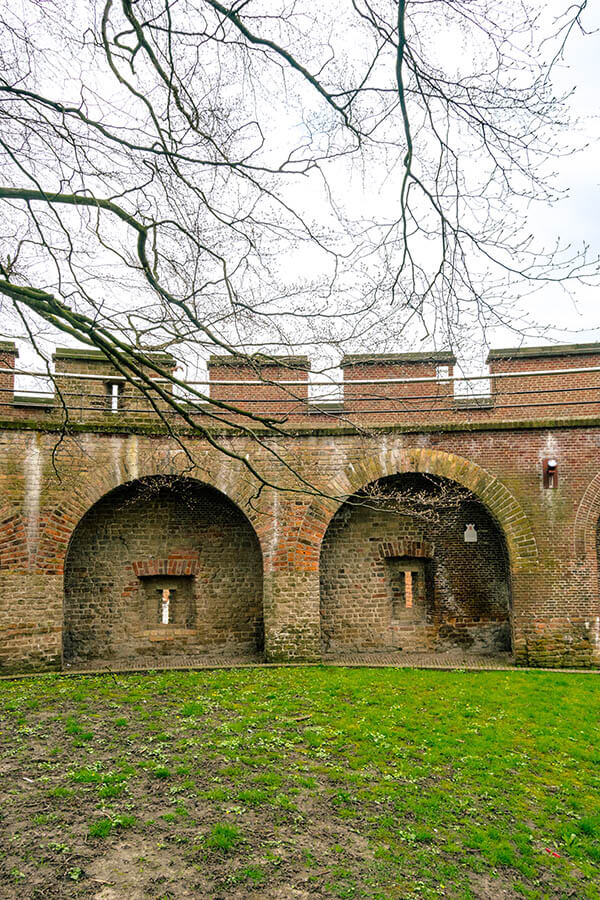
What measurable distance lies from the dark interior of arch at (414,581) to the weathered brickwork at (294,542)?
3 cm

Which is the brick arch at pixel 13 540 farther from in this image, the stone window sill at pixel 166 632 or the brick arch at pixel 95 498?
the stone window sill at pixel 166 632

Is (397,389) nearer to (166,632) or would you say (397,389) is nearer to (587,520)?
(587,520)

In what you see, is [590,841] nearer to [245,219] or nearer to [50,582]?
[245,219]

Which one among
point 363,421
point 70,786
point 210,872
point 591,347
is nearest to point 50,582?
point 70,786

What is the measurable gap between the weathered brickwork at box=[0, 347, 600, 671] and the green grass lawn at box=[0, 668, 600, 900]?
6.12 ft

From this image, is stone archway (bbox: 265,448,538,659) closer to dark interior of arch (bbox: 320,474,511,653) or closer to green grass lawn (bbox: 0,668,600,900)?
dark interior of arch (bbox: 320,474,511,653)

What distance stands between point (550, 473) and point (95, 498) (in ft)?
24.2

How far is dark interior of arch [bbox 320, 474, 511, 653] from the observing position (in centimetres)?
1141

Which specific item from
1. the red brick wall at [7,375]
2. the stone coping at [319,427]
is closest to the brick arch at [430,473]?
the stone coping at [319,427]

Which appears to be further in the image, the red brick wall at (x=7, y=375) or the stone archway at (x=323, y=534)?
the stone archway at (x=323, y=534)

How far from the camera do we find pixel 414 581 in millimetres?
11773

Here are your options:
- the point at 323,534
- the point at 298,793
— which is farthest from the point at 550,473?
the point at 298,793

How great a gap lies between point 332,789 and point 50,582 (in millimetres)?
6064

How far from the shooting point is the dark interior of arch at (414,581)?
11.4 metres
